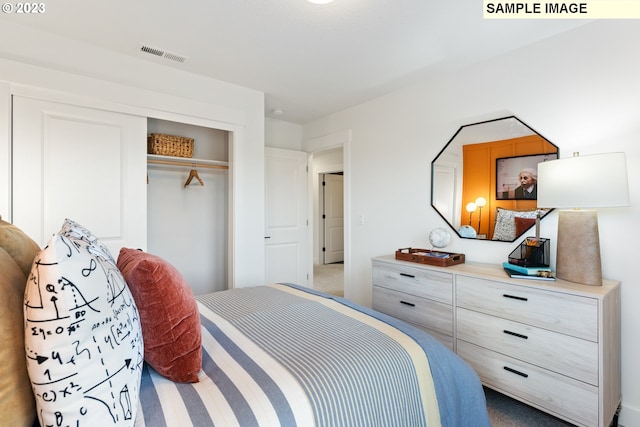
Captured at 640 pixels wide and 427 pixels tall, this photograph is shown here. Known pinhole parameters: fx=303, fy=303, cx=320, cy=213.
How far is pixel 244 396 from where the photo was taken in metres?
0.90

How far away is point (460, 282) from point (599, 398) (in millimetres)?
852

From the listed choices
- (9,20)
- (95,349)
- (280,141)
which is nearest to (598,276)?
(95,349)

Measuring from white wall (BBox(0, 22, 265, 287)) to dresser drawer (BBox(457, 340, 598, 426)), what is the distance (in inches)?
82.0

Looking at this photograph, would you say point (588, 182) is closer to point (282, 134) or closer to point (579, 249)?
point (579, 249)

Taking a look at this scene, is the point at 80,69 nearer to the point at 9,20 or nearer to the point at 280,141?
the point at 9,20

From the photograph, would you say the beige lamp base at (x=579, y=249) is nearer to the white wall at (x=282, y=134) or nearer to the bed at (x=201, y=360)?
the bed at (x=201, y=360)

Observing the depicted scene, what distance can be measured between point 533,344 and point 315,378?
4.89 ft

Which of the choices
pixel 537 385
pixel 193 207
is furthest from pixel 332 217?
pixel 537 385

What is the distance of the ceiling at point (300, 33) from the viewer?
1.82 m

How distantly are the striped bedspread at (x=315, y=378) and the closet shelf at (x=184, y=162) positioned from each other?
72.5 inches

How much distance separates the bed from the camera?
0.63 metres

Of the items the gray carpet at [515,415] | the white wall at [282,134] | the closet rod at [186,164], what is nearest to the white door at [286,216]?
the white wall at [282,134]

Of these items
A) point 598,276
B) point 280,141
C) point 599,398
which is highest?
point 280,141

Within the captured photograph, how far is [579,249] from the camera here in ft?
5.77
